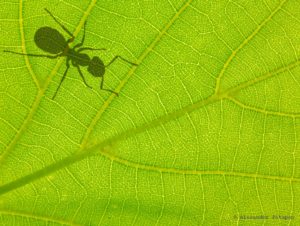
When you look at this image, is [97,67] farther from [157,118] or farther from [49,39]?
[157,118]

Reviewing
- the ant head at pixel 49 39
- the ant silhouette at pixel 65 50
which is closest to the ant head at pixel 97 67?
the ant silhouette at pixel 65 50

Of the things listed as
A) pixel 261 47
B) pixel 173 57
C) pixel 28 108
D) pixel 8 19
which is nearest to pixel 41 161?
pixel 28 108

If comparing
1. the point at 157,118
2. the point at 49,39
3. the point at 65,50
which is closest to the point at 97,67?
the point at 65,50

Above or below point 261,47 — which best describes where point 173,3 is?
above

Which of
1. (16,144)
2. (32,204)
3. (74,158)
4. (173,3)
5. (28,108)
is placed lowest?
(32,204)

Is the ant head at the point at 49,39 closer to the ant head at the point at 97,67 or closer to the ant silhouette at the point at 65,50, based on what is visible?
the ant silhouette at the point at 65,50

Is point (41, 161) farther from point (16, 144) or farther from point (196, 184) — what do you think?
point (196, 184)

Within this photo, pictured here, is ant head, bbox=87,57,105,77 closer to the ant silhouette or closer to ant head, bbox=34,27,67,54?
the ant silhouette
